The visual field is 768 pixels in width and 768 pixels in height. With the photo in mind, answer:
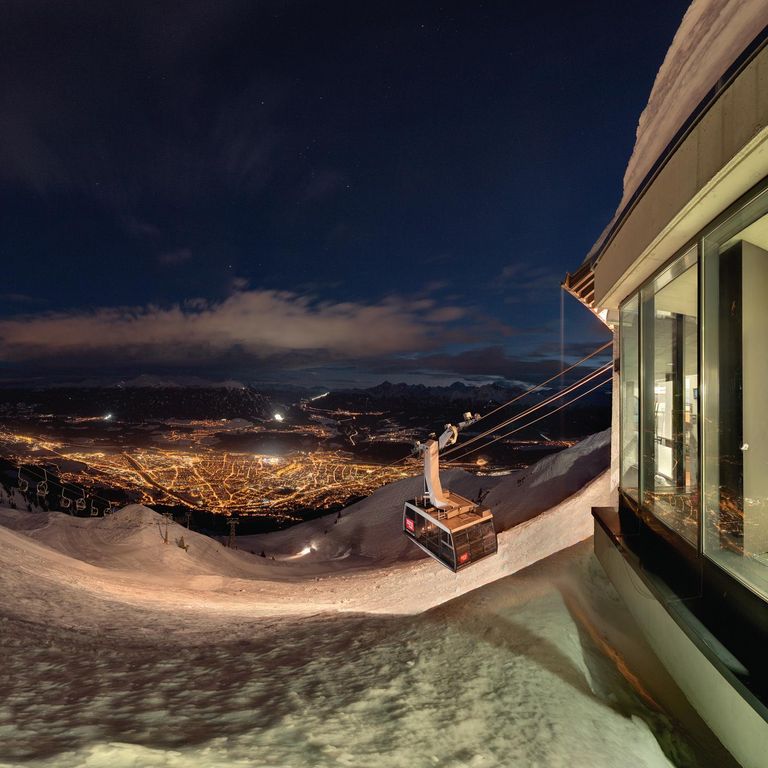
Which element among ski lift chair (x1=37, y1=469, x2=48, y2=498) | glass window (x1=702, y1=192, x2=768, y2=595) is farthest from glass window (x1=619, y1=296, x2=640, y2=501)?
ski lift chair (x1=37, y1=469, x2=48, y2=498)

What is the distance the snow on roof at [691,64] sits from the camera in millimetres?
4875

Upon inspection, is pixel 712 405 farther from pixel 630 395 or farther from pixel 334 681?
pixel 334 681

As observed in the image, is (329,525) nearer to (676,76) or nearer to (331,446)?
(676,76)

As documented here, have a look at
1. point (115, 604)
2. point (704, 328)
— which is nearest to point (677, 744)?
point (704, 328)

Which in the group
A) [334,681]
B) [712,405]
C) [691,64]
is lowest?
[334,681]

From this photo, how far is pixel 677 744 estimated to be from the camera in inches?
145

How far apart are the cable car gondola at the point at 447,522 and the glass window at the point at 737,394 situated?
14.3 ft

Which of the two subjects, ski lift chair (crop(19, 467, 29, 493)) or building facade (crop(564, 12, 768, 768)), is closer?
building facade (crop(564, 12, 768, 768))

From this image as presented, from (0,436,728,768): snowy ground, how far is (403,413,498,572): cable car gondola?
0.84 metres

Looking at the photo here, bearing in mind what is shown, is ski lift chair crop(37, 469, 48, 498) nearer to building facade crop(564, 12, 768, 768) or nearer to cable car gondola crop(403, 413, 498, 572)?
cable car gondola crop(403, 413, 498, 572)

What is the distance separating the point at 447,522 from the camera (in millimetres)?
8125

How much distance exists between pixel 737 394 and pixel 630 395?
293cm

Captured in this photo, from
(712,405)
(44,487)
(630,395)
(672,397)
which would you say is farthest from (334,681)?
(44,487)

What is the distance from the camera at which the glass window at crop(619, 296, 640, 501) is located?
6.13m
